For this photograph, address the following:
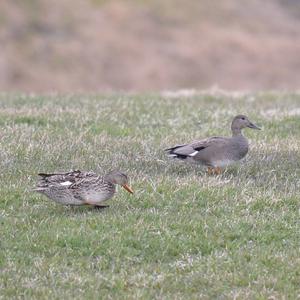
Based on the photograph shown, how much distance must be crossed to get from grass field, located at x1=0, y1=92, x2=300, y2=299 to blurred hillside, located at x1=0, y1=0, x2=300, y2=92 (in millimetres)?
20406

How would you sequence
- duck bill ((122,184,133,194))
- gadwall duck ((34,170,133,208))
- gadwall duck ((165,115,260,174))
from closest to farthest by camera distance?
gadwall duck ((34,170,133,208)) < duck bill ((122,184,133,194)) < gadwall duck ((165,115,260,174))

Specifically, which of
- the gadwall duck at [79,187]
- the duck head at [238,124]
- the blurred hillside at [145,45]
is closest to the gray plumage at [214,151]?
the duck head at [238,124]

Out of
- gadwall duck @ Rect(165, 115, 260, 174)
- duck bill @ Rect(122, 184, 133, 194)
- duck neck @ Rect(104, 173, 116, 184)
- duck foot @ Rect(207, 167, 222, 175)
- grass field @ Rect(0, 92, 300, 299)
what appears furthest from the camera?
duck foot @ Rect(207, 167, 222, 175)

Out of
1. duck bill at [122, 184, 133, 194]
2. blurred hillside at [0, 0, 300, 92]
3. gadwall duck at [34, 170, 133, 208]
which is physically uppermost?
gadwall duck at [34, 170, 133, 208]

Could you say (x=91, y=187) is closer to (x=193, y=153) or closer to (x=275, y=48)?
(x=193, y=153)

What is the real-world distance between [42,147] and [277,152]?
120 inches

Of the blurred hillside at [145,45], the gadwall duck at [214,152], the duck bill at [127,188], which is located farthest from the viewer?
the blurred hillside at [145,45]

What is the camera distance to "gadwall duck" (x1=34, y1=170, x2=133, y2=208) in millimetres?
8547

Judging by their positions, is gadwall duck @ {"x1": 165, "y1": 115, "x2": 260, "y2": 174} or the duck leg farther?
the duck leg

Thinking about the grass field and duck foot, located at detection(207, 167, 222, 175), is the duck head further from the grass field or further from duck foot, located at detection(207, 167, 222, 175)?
duck foot, located at detection(207, 167, 222, 175)

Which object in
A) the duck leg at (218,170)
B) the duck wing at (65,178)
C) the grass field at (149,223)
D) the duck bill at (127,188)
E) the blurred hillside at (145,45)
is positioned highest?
the duck wing at (65,178)

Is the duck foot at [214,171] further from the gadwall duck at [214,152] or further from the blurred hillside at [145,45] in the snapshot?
the blurred hillside at [145,45]

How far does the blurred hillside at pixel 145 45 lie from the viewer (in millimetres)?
33812

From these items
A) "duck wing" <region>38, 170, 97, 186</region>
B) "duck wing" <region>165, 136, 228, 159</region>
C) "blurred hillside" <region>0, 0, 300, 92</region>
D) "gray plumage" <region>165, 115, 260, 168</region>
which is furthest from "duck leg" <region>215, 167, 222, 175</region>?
"blurred hillside" <region>0, 0, 300, 92</region>
